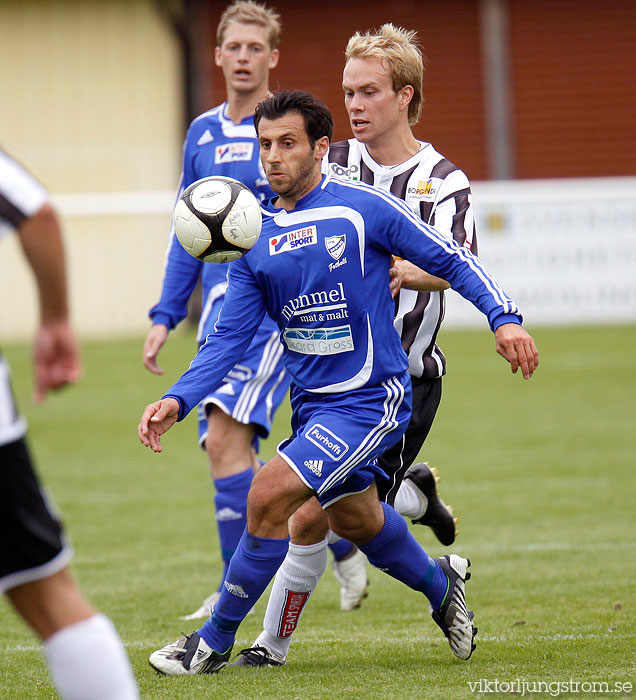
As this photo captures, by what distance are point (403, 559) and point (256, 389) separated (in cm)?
142

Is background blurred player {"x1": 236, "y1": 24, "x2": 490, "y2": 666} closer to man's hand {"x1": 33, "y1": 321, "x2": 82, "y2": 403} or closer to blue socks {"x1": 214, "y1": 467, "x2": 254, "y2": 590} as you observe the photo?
blue socks {"x1": 214, "y1": 467, "x2": 254, "y2": 590}

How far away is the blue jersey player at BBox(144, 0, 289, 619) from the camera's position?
211 inches

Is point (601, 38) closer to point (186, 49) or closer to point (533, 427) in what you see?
point (186, 49)

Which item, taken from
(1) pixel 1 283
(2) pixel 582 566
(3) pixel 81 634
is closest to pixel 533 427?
(2) pixel 582 566

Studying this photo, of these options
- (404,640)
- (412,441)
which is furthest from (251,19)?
(404,640)

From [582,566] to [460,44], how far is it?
17.6m

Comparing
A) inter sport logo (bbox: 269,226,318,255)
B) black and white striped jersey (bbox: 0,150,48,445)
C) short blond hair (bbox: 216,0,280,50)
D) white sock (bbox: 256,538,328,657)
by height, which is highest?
short blond hair (bbox: 216,0,280,50)

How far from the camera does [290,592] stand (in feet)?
13.9

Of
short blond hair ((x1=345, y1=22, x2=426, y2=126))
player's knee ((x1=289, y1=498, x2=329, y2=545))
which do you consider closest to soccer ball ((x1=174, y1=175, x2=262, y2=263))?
short blond hair ((x1=345, y1=22, x2=426, y2=126))

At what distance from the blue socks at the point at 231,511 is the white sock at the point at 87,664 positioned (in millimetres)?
2543

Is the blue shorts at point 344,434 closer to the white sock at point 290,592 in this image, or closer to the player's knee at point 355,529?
the player's knee at point 355,529

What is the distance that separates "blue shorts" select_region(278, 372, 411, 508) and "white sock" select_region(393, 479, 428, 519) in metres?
0.73

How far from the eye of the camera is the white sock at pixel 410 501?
4.95 metres

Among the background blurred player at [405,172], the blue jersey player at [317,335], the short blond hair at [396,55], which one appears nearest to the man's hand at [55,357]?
the blue jersey player at [317,335]
